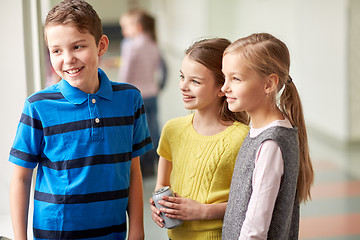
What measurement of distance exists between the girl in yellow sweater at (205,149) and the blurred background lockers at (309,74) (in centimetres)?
59

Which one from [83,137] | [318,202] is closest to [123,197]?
[83,137]

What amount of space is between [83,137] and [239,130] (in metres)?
0.46

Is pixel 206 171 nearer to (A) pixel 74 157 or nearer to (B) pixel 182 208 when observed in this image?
(B) pixel 182 208

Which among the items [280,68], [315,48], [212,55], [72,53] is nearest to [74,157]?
[72,53]

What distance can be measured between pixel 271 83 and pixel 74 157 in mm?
570

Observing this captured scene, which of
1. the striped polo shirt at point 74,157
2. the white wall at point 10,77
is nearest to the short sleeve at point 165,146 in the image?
the striped polo shirt at point 74,157

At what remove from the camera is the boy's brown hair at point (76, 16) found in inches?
55.4

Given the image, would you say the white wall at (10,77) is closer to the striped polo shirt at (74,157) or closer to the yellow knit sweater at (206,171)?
the striped polo shirt at (74,157)

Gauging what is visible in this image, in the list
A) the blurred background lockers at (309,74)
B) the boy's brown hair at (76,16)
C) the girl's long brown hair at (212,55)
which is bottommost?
the blurred background lockers at (309,74)

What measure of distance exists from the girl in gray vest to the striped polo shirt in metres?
0.33

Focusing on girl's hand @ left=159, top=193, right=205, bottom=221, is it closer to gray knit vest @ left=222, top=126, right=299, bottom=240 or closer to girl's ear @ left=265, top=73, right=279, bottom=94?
gray knit vest @ left=222, top=126, right=299, bottom=240

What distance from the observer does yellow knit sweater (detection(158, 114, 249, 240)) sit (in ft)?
4.99

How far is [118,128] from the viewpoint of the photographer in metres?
1.48

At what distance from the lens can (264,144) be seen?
1.33m
